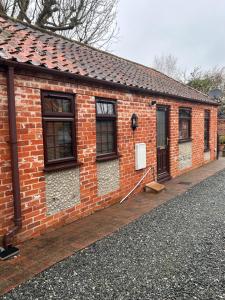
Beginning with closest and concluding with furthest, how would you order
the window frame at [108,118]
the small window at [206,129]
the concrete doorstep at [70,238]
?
the concrete doorstep at [70,238]
the window frame at [108,118]
the small window at [206,129]

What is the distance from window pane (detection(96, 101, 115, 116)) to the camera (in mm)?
5752

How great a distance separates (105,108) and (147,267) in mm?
3709

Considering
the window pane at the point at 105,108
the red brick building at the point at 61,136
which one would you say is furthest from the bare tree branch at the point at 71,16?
the window pane at the point at 105,108

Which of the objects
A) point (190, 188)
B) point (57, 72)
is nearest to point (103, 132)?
point (57, 72)

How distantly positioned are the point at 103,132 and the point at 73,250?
2.91m

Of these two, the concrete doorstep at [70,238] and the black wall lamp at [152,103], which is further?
the black wall lamp at [152,103]

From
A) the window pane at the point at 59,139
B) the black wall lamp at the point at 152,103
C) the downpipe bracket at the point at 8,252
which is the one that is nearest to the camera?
the downpipe bracket at the point at 8,252

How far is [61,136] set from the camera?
4.89m

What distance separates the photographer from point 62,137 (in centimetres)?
492

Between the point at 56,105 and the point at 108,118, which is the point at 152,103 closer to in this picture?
the point at 108,118

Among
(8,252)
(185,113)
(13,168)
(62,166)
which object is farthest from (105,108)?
(185,113)

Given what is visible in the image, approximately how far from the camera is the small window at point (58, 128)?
455 centimetres

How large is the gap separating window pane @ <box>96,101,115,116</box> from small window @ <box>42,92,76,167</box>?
2.92 feet

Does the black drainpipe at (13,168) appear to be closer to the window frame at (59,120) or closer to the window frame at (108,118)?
the window frame at (59,120)
